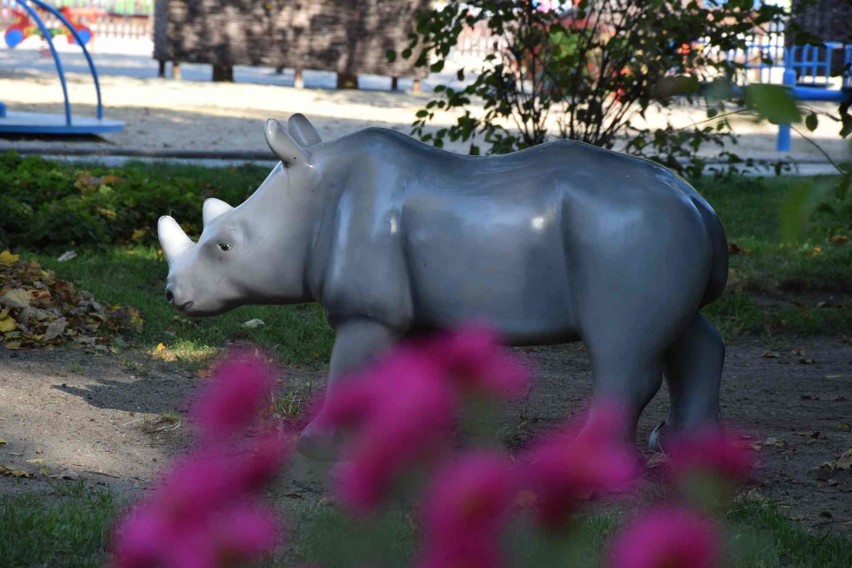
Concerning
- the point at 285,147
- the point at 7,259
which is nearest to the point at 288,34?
the point at 7,259

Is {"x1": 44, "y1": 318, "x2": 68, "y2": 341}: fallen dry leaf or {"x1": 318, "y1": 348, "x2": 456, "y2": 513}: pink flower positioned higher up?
{"x1": 318, "y1": 348, "x2": 456, "y2": 513}: pink flower

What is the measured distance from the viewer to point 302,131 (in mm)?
4129

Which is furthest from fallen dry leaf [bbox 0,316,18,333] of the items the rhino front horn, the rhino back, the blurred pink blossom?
the blurred pink blossom

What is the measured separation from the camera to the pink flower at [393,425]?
1.18m

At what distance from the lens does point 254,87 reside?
1991 centimetres

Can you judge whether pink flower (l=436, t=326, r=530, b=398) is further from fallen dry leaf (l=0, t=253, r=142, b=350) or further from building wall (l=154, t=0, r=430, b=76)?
building wall (l=154, t=0, r=430, b=76)

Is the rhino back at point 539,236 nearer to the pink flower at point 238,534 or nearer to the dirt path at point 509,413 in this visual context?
the dirt path at point 509,413

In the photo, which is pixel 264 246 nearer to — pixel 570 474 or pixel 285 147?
pixel 285 147

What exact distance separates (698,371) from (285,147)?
1.49 meters

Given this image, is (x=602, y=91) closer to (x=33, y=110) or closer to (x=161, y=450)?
(x=161, y=450)

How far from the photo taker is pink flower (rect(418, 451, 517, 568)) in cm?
110

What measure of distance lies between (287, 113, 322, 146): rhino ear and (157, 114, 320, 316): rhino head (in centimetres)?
7

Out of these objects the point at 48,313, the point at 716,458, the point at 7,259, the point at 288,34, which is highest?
Answer: the point at 288,34

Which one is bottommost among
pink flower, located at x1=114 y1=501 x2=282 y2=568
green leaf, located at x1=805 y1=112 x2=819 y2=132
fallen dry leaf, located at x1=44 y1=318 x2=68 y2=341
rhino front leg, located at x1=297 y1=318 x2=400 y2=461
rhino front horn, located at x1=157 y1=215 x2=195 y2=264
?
fallen dry leaf, located at x1=44 y1=318 x2=68 y2=341
